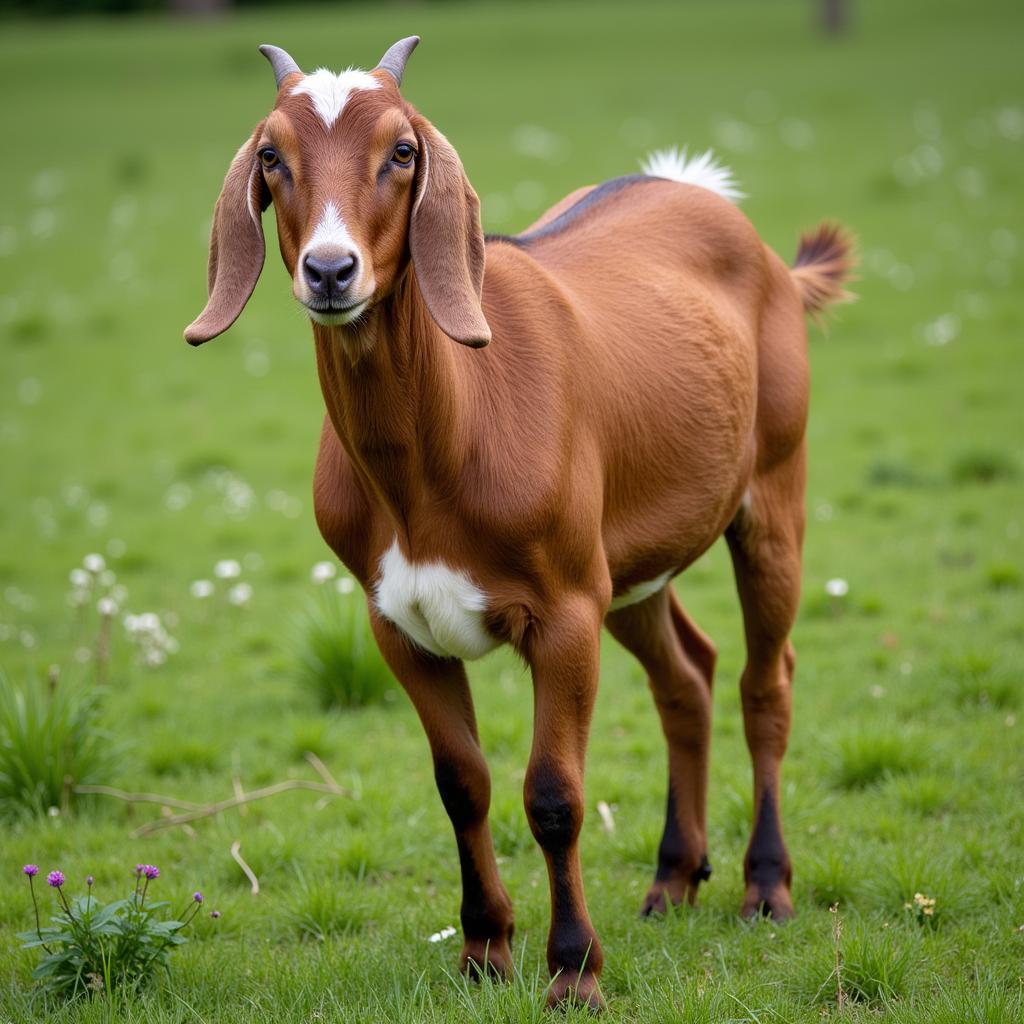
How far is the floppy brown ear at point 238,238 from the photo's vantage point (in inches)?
151

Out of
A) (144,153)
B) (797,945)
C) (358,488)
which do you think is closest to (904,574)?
(797,945)

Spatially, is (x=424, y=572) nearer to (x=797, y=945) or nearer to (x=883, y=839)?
(x=797, y=945)

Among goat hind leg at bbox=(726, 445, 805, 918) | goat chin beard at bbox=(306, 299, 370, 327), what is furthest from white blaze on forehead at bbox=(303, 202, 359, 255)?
goat hind leg at bbox=(726, 445, 805, 918)

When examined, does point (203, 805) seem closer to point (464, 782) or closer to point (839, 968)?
point (464, 782)

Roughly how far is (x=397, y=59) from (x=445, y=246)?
667 mm

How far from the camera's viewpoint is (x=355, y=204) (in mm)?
3592

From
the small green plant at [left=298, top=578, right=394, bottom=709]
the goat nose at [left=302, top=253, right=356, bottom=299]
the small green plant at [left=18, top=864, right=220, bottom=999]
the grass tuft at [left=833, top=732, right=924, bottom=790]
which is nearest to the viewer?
the goat nose at [left=302, top=253, right=356, bottom=299]

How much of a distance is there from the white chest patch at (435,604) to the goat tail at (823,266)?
234cm

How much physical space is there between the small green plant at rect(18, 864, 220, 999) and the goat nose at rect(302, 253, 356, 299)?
187 centimetres

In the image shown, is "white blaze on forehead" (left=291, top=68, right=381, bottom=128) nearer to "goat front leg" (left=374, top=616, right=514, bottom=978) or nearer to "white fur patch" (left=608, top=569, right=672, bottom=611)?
"goat front leg" (left=374, top=616, right=514, bottom=978)

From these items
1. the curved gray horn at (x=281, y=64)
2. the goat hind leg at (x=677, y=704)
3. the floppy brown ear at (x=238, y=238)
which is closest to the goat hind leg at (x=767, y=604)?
the goat hind leg at (x=677, y=704)

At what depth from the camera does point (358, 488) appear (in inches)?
168

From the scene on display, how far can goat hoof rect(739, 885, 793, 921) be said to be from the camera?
4816mm

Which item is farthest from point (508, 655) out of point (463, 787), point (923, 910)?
point (923, 910)
